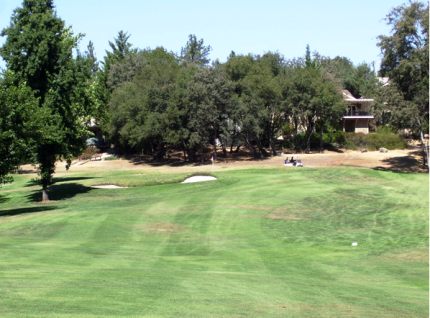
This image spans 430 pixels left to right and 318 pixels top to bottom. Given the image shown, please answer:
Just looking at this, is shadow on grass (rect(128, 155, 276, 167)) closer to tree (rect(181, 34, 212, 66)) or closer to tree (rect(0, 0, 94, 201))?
tree (rect(0, 0, 94, 201))

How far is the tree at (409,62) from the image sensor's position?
1588 inches

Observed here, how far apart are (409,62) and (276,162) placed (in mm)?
18831

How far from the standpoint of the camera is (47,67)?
31969 mm

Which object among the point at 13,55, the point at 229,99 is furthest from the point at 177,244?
the point at 229,99

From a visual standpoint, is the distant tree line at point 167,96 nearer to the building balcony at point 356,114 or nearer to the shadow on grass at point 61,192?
the shadow on grass at point 61,192

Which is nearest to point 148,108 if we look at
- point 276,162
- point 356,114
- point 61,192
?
point 276,162

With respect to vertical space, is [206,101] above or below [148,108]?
above

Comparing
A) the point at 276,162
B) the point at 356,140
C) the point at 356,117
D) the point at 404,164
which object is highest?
the point at 356,117

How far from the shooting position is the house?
69062 millimetres

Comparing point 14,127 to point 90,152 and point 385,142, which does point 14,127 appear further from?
point 385,142

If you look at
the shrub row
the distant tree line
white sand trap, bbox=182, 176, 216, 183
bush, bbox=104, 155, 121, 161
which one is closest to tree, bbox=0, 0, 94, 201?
the distant tree line

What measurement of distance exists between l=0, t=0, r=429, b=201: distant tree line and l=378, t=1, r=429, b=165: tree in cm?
9

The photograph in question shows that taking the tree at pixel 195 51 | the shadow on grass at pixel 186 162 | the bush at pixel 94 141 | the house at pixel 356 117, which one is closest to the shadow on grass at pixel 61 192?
the shadow on grass at pixel 186 162

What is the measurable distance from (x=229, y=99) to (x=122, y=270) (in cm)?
4314
